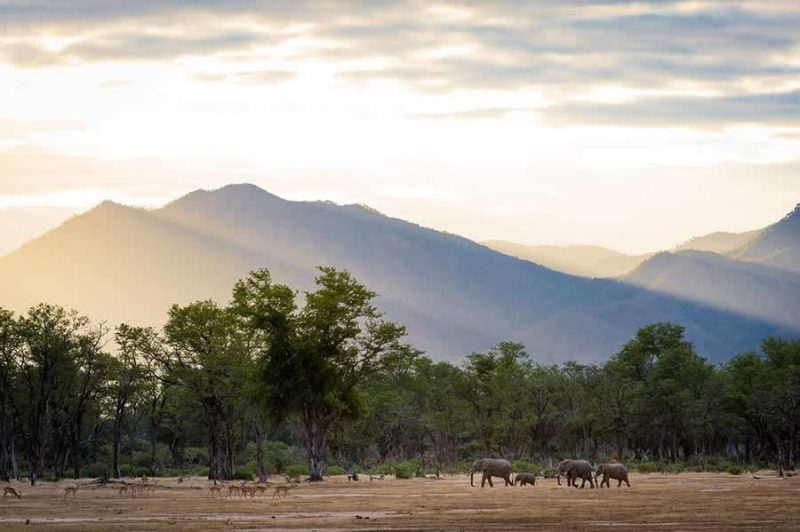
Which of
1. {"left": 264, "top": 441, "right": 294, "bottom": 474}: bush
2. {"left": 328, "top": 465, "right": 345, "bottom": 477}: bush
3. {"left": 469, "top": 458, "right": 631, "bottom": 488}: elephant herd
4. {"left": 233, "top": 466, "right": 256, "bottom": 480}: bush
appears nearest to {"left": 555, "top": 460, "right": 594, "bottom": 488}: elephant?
{"left": 469, "top": 458, "right": 631, "bottom": 488}: elephant herd

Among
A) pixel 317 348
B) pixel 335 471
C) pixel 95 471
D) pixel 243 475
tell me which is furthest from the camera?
pixel 95 471

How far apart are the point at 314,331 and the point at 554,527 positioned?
1933 inches

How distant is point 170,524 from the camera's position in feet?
125

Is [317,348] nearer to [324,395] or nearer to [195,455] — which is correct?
[324,395]

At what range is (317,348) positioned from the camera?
273 feet

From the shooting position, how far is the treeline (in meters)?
83.9

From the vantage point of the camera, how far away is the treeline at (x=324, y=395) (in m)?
83.9

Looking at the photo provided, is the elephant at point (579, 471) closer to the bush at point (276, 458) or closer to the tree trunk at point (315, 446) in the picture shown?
the tree trunk at point (315, 446)

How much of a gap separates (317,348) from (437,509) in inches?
1554

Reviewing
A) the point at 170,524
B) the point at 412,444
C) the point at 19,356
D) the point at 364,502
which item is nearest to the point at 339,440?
the point at 412,444

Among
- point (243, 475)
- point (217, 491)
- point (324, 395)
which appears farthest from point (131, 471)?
point (217, 491)

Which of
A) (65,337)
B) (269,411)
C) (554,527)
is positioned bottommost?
(554,527)

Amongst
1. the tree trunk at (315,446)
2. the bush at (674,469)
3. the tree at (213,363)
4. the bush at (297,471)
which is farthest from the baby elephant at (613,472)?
the bush at (297,471)

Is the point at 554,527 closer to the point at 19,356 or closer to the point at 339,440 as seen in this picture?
the point at 19,356
